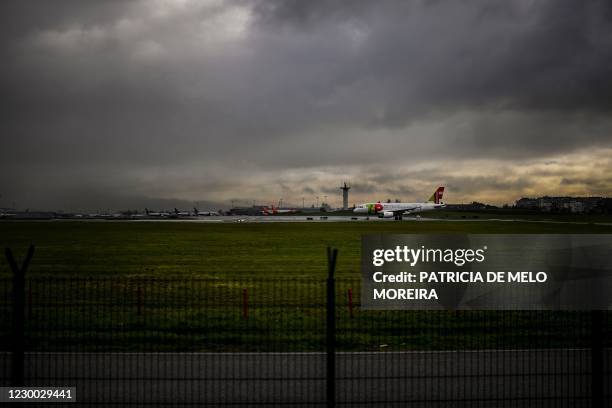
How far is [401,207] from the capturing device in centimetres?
11831

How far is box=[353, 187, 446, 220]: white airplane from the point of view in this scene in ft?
360

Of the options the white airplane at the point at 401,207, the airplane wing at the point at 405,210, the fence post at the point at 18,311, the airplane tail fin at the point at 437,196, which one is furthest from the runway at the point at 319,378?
the airplane tail fin at the point at 437,196

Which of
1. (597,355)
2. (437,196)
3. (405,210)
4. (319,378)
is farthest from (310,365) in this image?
(437,196)

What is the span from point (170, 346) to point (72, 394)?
140 inches

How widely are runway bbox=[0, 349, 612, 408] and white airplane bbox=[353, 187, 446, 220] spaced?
9350cm

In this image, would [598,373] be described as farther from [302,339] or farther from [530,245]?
[302,339]

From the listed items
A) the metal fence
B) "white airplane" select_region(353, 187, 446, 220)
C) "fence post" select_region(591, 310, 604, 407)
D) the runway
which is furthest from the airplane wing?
"fence post" select_region(591, 310, 604, 407)

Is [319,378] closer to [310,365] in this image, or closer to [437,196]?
[310,365]

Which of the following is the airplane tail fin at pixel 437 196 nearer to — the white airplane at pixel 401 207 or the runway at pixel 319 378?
the white airplane at pixel 401 207

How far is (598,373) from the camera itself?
7.21m

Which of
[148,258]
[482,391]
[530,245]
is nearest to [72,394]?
[482,391]

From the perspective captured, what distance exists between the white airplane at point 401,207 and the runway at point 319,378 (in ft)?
307

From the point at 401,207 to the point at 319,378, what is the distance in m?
111

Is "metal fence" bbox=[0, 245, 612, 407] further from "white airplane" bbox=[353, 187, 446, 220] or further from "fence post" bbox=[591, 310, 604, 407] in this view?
"white airplane" bbox=[353, 187, 446, 220]
